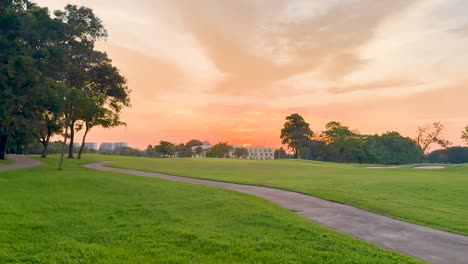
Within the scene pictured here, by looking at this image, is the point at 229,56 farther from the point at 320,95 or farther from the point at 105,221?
the point at 105,221

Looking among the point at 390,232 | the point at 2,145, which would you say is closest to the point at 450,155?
the point at 2,145

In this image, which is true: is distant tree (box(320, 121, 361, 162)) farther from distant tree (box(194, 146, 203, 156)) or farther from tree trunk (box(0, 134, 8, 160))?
tree trunk (box(0, 134, 8, 160))

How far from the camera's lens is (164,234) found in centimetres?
768

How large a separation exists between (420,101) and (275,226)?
34.8m

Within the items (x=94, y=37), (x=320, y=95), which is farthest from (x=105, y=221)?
(x=94, y=37)

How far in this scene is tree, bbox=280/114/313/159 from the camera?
97875 mm

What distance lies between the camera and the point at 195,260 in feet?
20.1

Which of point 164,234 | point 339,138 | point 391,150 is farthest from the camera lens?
point 391,150

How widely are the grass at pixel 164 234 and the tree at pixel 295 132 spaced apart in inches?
Result: 3426

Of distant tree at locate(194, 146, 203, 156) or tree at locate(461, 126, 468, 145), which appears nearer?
tree at locate(461, 126, 468, 145)

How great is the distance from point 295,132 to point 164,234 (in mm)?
92061

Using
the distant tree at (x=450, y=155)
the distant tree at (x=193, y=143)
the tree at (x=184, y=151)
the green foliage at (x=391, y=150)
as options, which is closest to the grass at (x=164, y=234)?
the green foliage at (x=391, y=150)

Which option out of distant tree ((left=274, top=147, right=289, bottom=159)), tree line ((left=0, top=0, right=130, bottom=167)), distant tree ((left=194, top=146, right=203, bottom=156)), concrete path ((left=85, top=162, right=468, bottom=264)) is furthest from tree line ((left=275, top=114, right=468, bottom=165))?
concrete path ((left=85, top=162, right=468, bottom=264))

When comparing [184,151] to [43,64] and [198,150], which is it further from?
[43,64]
